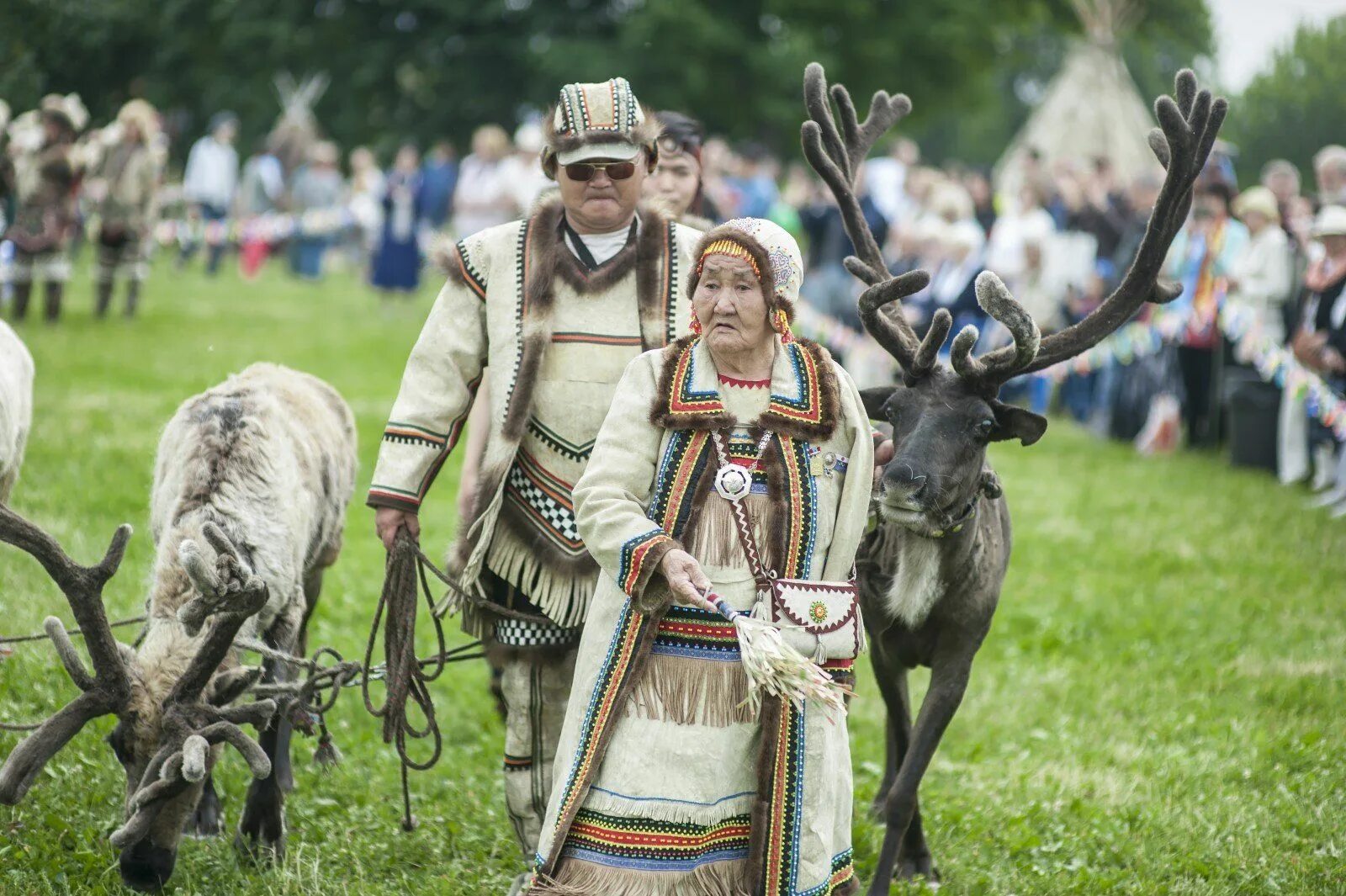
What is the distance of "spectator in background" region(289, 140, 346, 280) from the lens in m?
24.2

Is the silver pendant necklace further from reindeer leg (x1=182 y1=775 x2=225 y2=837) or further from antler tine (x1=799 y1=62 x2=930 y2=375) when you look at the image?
reindeer leg (x1=182 y1=775 x2=225 y2=837)

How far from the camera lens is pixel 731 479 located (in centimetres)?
407

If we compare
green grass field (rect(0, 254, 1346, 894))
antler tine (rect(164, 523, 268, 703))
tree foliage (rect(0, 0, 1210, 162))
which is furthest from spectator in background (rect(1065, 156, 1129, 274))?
tree foliage (rect(0, 0, 1210, 162))

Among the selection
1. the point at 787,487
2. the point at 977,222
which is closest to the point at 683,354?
the point at 787,487

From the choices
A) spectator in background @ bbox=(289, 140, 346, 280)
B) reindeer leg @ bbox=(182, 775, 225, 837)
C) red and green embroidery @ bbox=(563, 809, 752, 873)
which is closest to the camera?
red and green embroidery @ bbox=(563, 809, 752, 873)

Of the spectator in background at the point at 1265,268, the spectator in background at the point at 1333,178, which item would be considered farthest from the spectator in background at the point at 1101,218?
the spectator in background at the point at 1333,178

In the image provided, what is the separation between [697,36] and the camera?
28.2 meters

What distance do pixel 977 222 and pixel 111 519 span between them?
39.9 feet

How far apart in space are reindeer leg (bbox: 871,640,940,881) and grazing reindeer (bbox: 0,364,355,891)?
7.11 ft

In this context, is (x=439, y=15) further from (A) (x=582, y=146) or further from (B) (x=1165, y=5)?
(A) (x=582, y=146)

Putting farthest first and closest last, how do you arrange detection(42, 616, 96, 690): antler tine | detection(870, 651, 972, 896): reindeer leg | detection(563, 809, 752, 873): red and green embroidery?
detection(870, 651, 972, 896): reindeer leg < detection(42, 616, 96, 690): antler tine < detection(563, 809, 752, 873): red and green embroidery

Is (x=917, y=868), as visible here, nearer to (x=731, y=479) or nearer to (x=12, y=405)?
(x=731, y=479)

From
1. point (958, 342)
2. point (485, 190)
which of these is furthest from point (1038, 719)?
point (485, 190)

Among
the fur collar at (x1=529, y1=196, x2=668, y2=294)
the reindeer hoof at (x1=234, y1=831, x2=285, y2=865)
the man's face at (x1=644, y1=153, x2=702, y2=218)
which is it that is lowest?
the reindeer hoof at (x1=234, y1=831, x2=285, y2=865)
